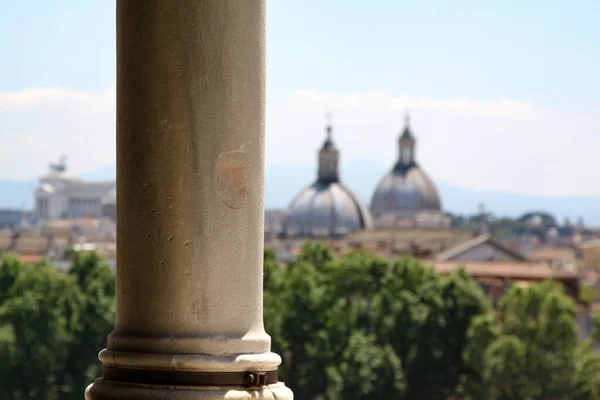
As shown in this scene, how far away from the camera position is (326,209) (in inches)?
5197

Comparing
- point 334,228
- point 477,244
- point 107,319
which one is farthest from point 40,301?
point 334,228

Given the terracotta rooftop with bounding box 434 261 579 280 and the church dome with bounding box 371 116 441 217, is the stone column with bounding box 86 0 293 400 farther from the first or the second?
the church dome with bounding box 371 116 441 217

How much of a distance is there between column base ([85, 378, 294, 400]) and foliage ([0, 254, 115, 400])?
44.9 m

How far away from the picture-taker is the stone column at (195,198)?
4.46 metres

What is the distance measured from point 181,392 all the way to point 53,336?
47.1m

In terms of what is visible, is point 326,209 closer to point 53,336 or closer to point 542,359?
point 53,336

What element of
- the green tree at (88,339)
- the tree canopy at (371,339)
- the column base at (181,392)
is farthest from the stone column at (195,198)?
the green tree at (88,339)

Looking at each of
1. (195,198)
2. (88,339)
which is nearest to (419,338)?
(88,339)

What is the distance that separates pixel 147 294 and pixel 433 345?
159 feet

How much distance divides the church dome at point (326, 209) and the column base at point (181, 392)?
410 feet

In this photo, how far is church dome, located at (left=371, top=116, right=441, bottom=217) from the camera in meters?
143

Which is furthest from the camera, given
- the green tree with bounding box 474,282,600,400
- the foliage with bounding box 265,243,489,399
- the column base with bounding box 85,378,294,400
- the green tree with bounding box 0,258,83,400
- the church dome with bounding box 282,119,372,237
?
the church dome with bounding box 282,119,372,237

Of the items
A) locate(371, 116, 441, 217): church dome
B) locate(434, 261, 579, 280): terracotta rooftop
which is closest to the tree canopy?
locate(434, 261, 579, 280): terracotta rooftop

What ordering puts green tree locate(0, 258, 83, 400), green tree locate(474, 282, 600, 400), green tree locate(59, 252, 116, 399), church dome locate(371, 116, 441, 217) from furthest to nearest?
church dome locate(371, 116, 441, 217) → green tree locate(59, 252, 116, 399) → green tree locate(0, 258, 83, 400) → green tree locate(474, 282, 600, 400)
